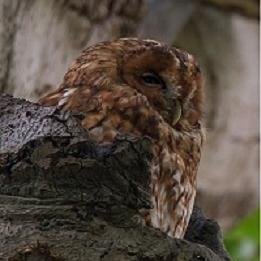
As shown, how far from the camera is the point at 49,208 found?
1.24 metres

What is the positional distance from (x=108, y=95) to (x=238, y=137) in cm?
160

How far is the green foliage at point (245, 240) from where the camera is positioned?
3260mm

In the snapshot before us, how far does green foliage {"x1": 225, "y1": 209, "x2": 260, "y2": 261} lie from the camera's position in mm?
3260

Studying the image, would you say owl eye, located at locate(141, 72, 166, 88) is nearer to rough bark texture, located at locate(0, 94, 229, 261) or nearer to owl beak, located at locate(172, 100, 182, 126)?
owl beak, located at locate(172, 100, 182, 126)

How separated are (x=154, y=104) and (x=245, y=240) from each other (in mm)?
1512

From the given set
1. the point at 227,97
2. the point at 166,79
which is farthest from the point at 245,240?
the point at 166,79

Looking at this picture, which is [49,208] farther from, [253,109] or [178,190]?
[253,109]

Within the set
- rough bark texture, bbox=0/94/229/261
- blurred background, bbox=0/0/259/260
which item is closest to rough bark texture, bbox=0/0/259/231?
blurred background, bbox=0/0/259/260

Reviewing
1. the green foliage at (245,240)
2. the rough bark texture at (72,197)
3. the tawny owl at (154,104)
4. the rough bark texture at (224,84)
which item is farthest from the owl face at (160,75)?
the green foliage at (245,240)

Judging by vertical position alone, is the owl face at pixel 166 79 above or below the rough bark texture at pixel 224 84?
above

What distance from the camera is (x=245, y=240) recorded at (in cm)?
329

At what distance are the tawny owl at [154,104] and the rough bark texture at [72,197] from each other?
0.99 feet

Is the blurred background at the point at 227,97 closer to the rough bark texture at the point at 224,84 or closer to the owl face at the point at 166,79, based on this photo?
the rough bark texture at the point at 224,84

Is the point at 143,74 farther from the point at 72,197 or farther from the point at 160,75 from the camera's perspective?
the point at 72,197
